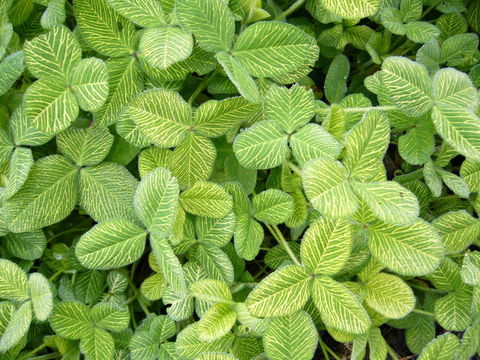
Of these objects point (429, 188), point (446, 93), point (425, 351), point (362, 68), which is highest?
point (446, 93)

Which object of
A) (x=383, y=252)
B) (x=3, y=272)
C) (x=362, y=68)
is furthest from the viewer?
(x=362, y=68)

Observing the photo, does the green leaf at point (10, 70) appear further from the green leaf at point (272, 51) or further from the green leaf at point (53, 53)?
the green leaf at point (272, 51)

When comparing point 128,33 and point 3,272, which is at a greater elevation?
point 128,33

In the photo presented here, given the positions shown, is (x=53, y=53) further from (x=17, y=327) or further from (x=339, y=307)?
(x=339, y=307)

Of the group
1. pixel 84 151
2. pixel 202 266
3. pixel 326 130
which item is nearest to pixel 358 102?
pixel 326 130

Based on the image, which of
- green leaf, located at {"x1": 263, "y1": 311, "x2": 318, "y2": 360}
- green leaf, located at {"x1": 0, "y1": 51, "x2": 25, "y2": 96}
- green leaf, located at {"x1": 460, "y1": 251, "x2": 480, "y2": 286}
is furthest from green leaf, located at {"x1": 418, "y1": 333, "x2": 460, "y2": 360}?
green leaf, located at {"x1": 0, "y1": 51, "x2": 25, "y2": 96}

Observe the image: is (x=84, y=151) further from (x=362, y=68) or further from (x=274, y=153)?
(x=362, y=68)

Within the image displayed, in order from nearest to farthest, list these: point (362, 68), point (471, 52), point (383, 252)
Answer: point (383, 252) → point (471, 52) → point (362, 68)

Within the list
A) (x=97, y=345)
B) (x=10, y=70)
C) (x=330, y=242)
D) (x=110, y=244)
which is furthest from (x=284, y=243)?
(x=10, y=70)
